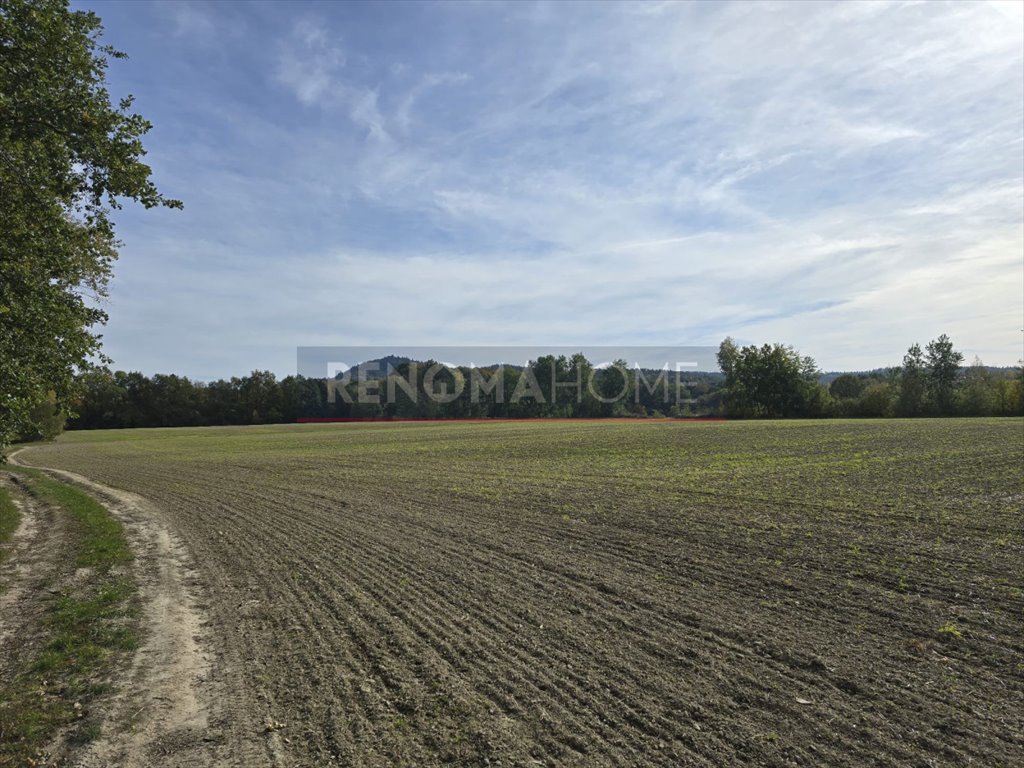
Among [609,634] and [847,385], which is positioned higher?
[847,385]

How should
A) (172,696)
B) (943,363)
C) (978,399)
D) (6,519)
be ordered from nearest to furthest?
1. (172,696)
2. (6,519)
3. (978,399)
4. (943,363)

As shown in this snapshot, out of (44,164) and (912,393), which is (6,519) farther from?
(912,393)

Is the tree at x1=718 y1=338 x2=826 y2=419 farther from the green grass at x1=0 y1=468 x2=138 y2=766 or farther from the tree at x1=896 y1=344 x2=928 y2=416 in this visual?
the green grass at x1=0 y1=468 x2=138 y2=766

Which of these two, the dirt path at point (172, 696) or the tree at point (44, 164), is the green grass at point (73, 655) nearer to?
the dirt path at point (172, 696)

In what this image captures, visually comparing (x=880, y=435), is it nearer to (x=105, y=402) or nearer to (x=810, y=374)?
(x=810, y=374)

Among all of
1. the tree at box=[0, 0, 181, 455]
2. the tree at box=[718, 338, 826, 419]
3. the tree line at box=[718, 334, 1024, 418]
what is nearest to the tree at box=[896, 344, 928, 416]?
the tree line at box=[718, 334, 1024, 418]

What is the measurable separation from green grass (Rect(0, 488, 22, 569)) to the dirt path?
3.38m

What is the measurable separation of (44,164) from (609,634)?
13.1 meters

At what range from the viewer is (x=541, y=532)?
41.9 ft

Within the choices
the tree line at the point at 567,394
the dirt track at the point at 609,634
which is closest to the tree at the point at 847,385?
the tree line at the point at 567,394

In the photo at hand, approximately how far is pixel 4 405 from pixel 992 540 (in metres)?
19.8

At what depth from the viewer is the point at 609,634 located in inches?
272

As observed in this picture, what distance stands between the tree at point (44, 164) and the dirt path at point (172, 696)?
5.61m

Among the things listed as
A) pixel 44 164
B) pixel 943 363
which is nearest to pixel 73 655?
pixel 44 164
